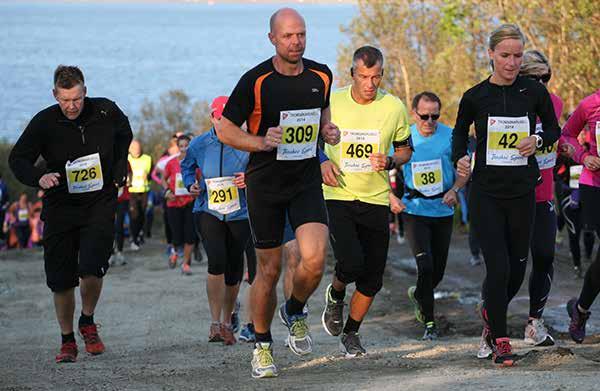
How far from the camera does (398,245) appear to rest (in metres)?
21.4

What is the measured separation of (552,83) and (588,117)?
12.3m

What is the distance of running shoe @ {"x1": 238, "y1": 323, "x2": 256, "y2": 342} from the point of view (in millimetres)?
11078

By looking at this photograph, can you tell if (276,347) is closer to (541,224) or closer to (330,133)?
(541,224)

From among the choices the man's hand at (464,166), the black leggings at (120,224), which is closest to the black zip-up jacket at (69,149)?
the man's hand at (464,166)

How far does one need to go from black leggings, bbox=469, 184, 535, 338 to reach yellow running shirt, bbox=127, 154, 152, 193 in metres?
13.5

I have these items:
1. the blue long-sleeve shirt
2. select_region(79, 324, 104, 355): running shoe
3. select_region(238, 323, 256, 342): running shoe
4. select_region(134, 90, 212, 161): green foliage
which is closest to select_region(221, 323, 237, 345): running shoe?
select_region(238, 323, 256, 342): running shoe

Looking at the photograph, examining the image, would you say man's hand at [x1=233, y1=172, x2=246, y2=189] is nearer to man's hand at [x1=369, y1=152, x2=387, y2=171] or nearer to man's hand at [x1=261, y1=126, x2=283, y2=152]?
man's hand at [x1=369, y1=152, x2=387, y2=171]

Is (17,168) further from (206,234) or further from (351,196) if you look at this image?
(351,196)

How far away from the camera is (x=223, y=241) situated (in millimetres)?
10922

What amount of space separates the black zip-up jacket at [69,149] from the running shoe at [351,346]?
87.1 inches

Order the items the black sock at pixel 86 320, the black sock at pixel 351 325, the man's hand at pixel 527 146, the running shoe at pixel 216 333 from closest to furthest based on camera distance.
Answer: the man's hand at pixel 527 146 < the black sock at pixel 351 325 < the black sock at pixel 86 320 < the running shoe at pixel 216 333

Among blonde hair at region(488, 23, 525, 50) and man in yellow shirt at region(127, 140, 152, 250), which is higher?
blonde hair at region(488, 23, 525, 50)

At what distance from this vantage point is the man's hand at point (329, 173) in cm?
917

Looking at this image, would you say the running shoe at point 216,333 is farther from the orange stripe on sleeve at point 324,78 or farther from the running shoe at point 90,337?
the orange stripe on sleeve at point 324,78
